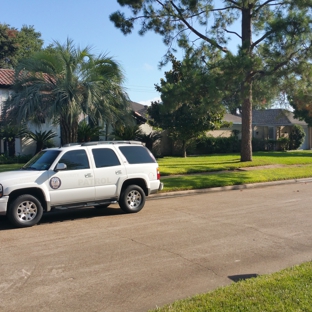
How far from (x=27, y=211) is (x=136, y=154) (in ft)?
10.8

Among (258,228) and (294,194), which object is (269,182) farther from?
(258,228)

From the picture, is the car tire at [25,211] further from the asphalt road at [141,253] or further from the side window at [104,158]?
the side window at [104,158]

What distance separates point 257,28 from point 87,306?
61.4ft

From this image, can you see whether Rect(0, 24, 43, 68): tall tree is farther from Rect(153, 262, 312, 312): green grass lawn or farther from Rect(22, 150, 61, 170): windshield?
Rect(153, 262, 312, 312): green grass lawn

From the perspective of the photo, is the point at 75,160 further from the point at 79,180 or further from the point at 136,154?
the point at 136,154

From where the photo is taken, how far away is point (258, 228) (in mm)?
9398

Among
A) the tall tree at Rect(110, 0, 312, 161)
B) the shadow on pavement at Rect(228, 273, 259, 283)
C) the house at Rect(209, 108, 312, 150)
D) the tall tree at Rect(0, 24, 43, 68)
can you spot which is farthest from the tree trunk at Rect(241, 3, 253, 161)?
the tall tree at Rect(0, 24, 43, 68)

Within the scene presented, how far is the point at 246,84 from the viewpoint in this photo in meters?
19.8

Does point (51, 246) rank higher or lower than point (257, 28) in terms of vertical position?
lower

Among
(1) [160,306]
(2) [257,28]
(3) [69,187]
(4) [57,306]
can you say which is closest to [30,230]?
(3) [69,187]

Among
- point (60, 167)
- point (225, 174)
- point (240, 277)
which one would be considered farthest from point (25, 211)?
point (225, 174)

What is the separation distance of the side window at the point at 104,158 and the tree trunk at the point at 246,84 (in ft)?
30.6

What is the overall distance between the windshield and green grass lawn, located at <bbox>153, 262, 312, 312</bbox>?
20.1 feet

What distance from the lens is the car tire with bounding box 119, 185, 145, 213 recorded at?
36.7ft
